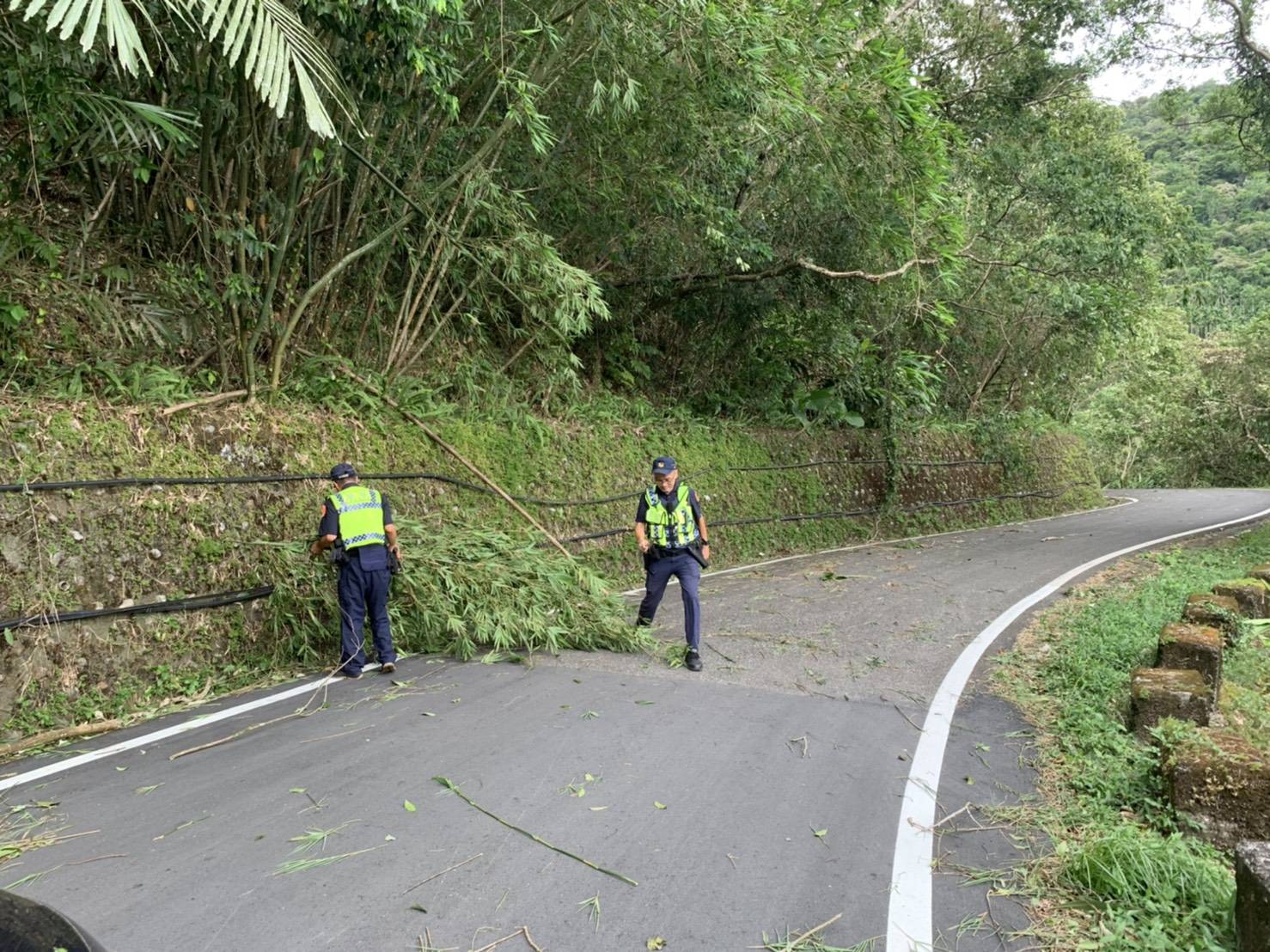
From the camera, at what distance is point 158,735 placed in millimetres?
5145

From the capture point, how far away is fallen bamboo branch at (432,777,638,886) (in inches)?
138

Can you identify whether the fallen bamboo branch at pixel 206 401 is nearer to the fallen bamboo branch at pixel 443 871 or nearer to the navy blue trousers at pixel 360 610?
the navy blue trousers at pixel 360 610

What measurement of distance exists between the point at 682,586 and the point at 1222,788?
12.4ft

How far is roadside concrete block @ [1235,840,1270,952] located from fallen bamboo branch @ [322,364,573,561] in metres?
6.04

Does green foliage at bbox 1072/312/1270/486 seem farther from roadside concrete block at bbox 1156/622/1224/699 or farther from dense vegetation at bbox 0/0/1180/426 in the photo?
roadside concrete block at bbox 1156/622/1224/699

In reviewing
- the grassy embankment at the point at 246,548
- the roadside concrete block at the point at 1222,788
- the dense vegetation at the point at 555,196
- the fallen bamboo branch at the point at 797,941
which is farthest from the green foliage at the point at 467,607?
the roadside concrete block at the point at 1222,788

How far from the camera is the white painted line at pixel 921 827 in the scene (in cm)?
318

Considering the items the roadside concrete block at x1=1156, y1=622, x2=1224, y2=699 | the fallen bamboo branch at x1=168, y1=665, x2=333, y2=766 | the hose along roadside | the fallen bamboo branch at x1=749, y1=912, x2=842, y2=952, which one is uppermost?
the hose along roadside

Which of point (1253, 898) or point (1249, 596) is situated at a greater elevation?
point (1253, 898)

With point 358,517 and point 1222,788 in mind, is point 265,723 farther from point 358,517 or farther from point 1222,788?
point 1222,788

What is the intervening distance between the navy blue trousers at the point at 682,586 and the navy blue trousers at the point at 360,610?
7.31 feet

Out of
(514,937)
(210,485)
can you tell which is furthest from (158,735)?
(514,937)

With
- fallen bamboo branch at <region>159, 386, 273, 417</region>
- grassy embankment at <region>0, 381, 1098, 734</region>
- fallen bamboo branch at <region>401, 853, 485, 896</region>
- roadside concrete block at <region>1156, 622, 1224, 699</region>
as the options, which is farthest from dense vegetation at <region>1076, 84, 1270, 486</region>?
fallen bamboo branch at <region>401, 853, 485, 896</region>

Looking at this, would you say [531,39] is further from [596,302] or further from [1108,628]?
[1108,628]
